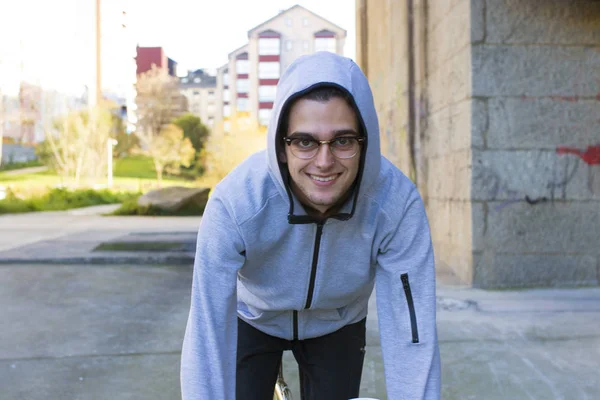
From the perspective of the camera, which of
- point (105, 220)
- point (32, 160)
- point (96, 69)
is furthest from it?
point (96, 69)

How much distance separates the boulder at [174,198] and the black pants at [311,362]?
14.4 m

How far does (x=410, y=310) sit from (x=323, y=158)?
46cm

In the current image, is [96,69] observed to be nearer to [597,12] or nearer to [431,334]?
[597,12]

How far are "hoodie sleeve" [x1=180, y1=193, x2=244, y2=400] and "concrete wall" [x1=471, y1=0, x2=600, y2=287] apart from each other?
4377mm

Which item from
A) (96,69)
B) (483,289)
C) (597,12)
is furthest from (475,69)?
(96,69)

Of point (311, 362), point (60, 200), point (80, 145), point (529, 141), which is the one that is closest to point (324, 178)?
point (311, 362)

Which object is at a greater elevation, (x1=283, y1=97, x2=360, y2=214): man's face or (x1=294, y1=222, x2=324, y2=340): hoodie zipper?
(x1=283, y1=97, x2=360, y2=214): man's face

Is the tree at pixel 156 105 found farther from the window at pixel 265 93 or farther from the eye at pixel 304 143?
the eye at pixel 304 143

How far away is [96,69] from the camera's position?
43.0 meters

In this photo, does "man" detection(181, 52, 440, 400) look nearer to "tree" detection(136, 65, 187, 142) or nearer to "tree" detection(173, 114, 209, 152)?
"tree" detection(173, 114, 209, 152)

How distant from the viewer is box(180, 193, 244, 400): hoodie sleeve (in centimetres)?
168

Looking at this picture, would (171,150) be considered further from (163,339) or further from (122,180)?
(163,339)

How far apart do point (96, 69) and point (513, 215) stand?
134 feet

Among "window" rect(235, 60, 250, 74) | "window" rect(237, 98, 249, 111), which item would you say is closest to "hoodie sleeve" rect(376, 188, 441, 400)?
"window" rect(237, 98, 249, 111)
